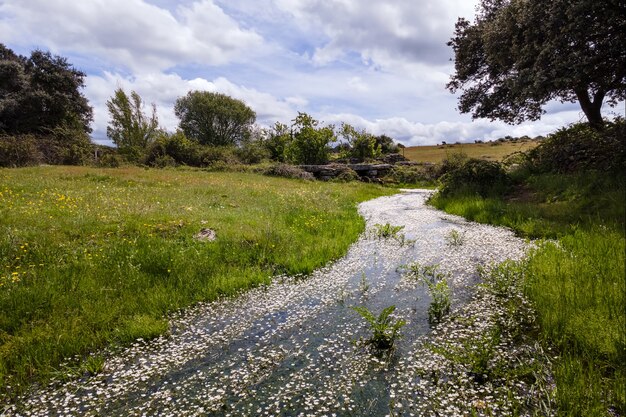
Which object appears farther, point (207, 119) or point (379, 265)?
point (207, 119)

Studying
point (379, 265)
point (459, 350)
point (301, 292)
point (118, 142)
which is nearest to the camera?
point (459, 350)

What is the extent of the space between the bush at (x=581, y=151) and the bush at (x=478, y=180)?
6.16 feet

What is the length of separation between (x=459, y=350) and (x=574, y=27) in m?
13.8

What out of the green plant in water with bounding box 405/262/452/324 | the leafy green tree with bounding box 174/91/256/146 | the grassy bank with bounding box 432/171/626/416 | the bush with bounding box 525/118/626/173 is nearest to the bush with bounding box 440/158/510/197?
the bush with bounding box 525/118/626/173

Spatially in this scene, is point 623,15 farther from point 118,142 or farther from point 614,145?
point 118,142

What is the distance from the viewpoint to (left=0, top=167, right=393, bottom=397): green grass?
604 centimetres

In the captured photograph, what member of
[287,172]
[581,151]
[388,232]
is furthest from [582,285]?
[287,172]

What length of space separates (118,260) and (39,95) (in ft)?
155

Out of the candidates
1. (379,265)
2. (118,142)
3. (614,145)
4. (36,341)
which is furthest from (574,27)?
(118,142)

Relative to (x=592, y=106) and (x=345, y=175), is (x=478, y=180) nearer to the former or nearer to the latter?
(x=592, y=106)

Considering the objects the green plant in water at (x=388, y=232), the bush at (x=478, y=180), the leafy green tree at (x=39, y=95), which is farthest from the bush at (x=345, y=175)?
the leafy green tree at (x=39, y=95)

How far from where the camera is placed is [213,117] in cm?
6556

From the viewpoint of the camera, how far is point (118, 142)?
5691 cm

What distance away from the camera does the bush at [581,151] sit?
14438mm
